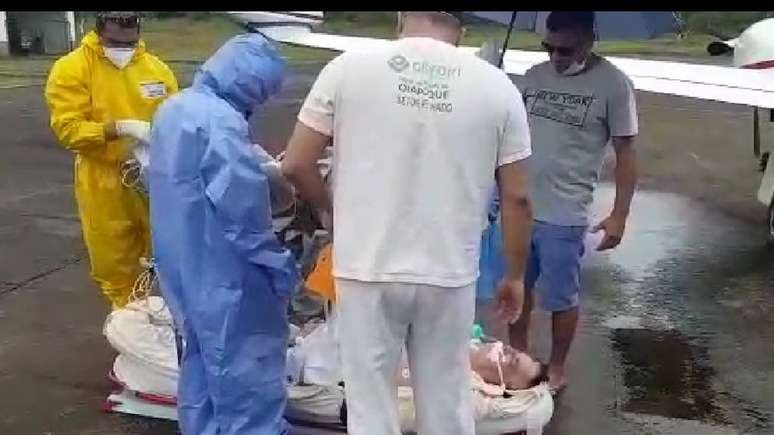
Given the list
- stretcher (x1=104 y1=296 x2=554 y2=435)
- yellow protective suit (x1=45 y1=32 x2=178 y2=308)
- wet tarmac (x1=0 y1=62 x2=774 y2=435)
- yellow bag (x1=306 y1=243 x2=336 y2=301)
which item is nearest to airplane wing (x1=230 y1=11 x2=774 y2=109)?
wet tarmac (x1=0 y1=62 x2=774 y2=435)

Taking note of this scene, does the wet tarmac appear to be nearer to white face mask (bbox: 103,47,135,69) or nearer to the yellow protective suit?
the yellow protective suit

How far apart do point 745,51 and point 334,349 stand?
4.76 m

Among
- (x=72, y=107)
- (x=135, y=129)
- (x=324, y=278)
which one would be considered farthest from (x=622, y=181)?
(x=72, y=107)

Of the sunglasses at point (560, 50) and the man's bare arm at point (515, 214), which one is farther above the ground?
the sunglasses at point (560, 50)

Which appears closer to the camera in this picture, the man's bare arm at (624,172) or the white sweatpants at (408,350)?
the white sweatpants at (408,350)

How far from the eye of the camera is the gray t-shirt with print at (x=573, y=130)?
3.94 meters

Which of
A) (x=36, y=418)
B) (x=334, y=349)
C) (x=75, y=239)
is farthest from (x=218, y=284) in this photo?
(x=75, y=239)

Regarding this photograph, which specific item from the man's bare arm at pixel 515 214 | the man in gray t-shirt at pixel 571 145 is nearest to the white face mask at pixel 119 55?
the man in gray t-shirt at pixel 571 145

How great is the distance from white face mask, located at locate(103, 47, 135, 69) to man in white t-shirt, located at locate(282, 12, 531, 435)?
1.69 m

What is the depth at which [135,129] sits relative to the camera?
13.5ft

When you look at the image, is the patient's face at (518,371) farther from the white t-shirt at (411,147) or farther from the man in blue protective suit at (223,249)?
the white t-shirt at (411,147)

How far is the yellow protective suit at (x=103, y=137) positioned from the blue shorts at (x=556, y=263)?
63.7 inches

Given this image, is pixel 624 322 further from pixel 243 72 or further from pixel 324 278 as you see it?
pixel 243 72

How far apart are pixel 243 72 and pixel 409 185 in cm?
85
